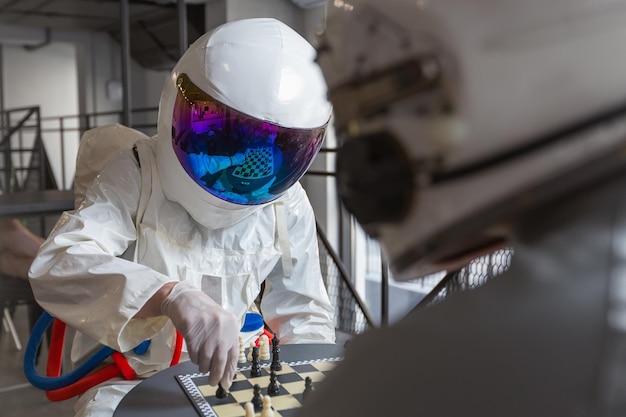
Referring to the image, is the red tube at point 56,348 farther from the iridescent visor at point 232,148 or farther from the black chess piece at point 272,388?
the black chess piece at point 272,388

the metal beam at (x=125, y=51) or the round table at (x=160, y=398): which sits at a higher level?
the metal beam at (x=125, y=51)

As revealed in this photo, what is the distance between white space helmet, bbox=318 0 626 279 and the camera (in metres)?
0.50

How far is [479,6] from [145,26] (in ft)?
27.2

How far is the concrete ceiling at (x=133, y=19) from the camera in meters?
7.41

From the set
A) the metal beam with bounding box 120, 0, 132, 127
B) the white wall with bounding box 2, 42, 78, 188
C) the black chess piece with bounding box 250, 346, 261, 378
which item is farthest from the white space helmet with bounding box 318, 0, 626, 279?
the white wall with bounding box 2, 42, 78, 188

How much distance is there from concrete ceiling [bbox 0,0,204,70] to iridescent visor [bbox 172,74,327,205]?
5.94 metres

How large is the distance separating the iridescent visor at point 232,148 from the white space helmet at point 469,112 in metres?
0.91

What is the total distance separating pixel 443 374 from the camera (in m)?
0.51

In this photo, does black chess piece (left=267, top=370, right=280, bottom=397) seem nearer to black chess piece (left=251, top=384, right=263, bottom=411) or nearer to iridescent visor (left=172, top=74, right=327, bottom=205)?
black chess piece (left=251, top=384, right=263, bottom=411)

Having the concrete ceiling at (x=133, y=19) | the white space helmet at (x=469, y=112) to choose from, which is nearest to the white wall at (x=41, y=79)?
the concrete ceiling at (x=133, y=19)

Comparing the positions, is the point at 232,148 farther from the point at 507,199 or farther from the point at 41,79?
the point at 41,79

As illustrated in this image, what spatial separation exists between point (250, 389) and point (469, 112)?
0.95 m

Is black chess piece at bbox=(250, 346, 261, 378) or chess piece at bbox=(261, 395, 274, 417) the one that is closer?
chess piece at bbox=(261, 395, 274, 417)

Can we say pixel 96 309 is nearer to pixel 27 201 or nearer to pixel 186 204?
pixel 186 204
